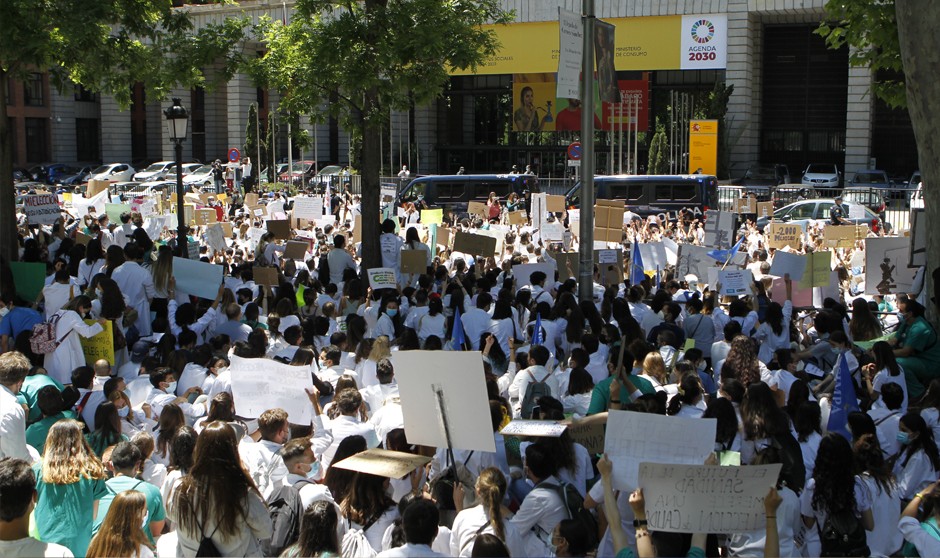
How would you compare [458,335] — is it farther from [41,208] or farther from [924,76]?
[41,208]

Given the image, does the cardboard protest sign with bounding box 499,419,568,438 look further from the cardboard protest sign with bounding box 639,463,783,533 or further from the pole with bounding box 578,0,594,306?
the pole with bounding box 578,0,594,306

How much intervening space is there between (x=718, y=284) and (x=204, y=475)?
899 centimetres

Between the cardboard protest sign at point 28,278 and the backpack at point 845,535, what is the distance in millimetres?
11699

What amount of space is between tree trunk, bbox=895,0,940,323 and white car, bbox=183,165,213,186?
132 feet

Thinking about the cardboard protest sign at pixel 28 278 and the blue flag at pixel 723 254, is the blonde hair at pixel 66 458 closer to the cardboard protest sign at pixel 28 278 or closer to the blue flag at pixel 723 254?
the cardboard protest sign at pixel 28 278

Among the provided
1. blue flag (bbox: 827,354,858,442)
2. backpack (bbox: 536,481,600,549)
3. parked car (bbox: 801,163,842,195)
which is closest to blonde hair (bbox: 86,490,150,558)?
backpack (bbox: 536,481,600,549)

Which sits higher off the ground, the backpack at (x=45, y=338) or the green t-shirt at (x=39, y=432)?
the backpack at (x=45, y=338)

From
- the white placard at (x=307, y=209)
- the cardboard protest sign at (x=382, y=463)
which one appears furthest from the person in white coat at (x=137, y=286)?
the white placard at (x=307, y=209)

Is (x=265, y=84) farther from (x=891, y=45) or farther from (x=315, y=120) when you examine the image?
(x=891, y=45)

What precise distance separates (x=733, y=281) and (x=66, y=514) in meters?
8.94

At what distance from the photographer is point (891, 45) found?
14250 millimetres

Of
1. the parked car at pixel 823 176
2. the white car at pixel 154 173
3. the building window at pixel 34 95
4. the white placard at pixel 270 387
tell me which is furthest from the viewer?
the building window at pixel 34 95

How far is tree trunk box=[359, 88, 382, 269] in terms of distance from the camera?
17.7 metres

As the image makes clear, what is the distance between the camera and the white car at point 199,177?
49250 millimetres
